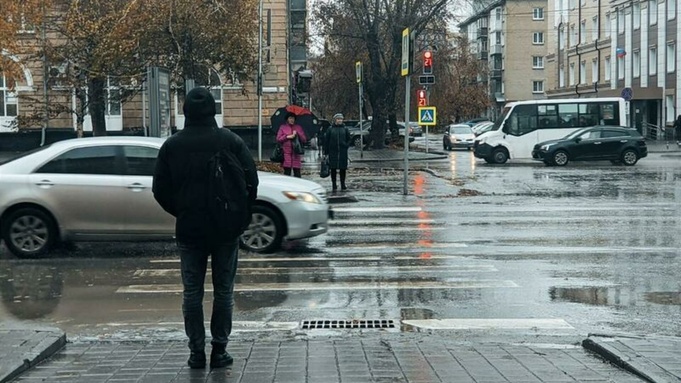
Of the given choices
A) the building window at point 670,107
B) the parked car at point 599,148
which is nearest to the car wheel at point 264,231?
the parked car at point 599,148

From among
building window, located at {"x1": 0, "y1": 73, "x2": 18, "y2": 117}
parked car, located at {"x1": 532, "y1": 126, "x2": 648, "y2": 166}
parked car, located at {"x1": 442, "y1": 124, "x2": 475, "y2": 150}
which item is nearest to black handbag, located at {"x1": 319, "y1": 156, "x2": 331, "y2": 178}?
parked car, located at {"x1": 532, "y1": 126, "x2": 648, "y2": 166}

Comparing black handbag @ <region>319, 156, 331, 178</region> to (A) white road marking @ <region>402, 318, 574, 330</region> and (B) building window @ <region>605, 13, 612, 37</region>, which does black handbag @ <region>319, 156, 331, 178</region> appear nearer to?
(A) white road marking @ <region>402, 318, 574, 330</region>

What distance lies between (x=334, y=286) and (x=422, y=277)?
112 centimetres

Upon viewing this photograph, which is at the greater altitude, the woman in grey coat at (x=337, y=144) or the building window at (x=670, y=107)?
the building window at (x=670, y=107)

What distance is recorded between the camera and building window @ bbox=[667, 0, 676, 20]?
5381 cm

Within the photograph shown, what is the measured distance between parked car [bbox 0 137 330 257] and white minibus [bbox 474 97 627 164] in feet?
80.0

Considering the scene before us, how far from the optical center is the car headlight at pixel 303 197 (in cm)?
1183

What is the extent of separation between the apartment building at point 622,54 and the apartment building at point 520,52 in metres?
14.9

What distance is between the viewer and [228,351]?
6.48 meters

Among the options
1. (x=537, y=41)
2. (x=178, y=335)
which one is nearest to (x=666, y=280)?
(x=178, y=335)

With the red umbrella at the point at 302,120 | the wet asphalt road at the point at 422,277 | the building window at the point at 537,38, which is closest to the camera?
the wet asphalt road at the point at 422,277

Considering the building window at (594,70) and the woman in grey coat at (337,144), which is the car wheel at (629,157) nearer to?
the woman in grey coat at (337,144)

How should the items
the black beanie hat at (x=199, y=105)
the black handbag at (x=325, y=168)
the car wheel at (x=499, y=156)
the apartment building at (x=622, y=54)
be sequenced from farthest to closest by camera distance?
1. the apartment building at (x=622, y=54)
2. the car wheel at (x=499, y=156)
3. the black handbag at (x=325, y=168)
4. the black beanie hat at (x=199, y=105)

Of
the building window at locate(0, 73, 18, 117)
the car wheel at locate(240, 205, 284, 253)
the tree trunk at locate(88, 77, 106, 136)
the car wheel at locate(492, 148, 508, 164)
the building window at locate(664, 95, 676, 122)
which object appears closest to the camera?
the car wheel at locate(240, 205, 284, 253)
